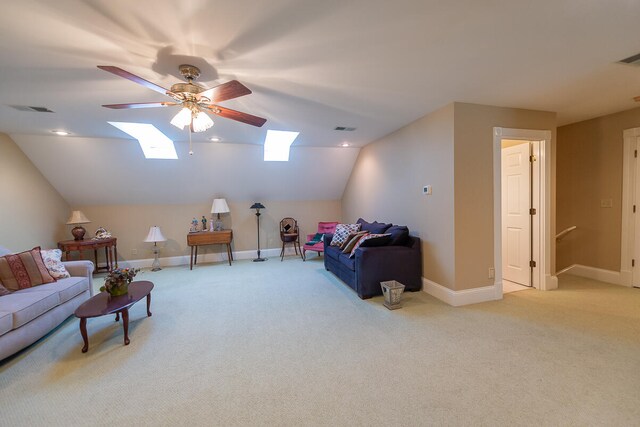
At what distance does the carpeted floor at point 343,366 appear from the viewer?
1537 millimetres

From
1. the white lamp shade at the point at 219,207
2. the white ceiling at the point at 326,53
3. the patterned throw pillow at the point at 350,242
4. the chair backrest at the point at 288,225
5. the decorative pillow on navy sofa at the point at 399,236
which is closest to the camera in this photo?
the white ceiling at the point at 326,53

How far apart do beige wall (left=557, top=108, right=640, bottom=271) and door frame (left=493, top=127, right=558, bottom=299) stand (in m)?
1.03

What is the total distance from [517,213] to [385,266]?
2043mm

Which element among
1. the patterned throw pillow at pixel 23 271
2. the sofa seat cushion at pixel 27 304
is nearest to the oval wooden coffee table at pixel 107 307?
the sofa seat cushion at pixel 27 304

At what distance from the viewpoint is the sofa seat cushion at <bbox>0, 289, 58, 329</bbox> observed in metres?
2.14

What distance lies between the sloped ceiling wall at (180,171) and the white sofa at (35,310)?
2071 mm

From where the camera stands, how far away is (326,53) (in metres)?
1.85

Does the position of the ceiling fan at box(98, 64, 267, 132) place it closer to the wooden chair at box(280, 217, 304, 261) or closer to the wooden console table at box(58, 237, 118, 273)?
the wooden console table at box(58, 237, 118, 273)

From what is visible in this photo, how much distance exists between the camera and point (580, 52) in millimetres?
1932

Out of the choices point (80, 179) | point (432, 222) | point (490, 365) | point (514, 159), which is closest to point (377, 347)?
point (490, 365)

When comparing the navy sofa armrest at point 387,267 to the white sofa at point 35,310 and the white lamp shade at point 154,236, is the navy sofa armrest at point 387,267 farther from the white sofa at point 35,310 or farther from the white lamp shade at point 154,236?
the white lamp shade at point 154,236

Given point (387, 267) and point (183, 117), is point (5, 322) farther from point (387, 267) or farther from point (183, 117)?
point (387, 267)

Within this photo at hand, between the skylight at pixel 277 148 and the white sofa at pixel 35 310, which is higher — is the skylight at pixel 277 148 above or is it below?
above

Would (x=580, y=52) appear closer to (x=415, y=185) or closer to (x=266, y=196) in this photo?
(x=415, y=185)
